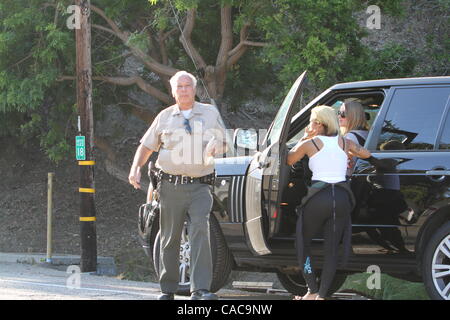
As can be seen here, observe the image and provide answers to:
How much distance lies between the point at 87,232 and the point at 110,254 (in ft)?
12.5

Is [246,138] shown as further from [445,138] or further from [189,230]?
[445,138]

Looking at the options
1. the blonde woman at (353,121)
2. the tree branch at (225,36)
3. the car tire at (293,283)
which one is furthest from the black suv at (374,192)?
the tree branch at (225,36)

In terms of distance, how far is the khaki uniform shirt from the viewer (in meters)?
6.69

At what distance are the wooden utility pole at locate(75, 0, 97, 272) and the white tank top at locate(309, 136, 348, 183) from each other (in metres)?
7.90

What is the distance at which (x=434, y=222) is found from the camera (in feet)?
22.5

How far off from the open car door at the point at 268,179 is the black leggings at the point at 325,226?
0.38 meters

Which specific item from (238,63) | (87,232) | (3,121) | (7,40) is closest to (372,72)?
(238,63)

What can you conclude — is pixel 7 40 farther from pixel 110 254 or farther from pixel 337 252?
pixel 337 252

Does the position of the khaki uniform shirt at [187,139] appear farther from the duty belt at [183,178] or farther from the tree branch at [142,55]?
the tree branch at [142,55]

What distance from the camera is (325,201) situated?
6797 mm

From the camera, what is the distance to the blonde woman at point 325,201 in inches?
268

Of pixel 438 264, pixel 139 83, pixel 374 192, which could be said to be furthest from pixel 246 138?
pixel 139 83

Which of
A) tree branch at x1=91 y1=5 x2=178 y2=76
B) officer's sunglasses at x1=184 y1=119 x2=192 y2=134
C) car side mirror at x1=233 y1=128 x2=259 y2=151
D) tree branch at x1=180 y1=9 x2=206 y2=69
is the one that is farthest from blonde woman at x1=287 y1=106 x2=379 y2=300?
tree branch at x1=91 y1=5 x2=178 y2=76
